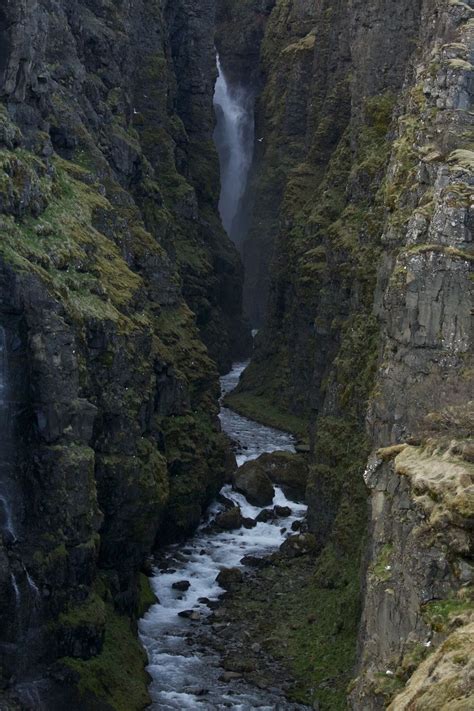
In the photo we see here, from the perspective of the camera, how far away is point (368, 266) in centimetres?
7638

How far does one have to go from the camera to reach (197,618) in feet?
223

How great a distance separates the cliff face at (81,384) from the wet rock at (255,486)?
1.87m

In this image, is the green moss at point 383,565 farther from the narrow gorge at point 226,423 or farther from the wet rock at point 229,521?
the wet rock at point 229,521

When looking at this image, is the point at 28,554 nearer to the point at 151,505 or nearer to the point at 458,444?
the point at 151,505

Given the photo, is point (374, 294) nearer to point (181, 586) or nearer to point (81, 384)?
point (81, 384)

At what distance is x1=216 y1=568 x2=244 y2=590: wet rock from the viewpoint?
239 feet

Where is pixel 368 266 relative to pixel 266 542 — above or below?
above

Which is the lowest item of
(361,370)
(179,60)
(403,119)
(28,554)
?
(28,554)


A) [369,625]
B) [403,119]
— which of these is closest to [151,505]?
[403,119]

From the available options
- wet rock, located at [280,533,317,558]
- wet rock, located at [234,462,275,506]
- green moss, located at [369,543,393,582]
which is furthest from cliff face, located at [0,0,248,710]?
green moss, located at [369,543,393,582]

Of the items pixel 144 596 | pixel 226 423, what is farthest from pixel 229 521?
pixel 226 423

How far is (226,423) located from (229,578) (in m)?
43.3

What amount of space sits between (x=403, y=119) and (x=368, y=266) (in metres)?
11.7

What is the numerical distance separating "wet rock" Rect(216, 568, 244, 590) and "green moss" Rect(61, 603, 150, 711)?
38.5 ft
